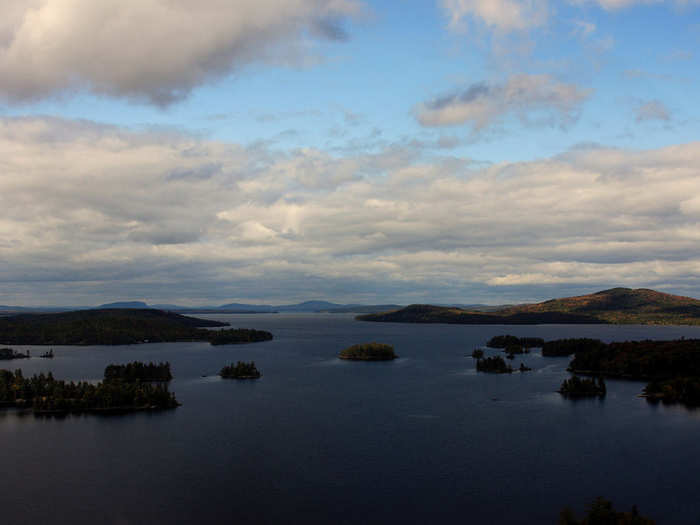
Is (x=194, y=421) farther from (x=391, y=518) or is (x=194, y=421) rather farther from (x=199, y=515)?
(x=391, y=518)

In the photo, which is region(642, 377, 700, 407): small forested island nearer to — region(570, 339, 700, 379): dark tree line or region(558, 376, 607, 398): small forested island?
region(558, 376, 607, 398): small forested island

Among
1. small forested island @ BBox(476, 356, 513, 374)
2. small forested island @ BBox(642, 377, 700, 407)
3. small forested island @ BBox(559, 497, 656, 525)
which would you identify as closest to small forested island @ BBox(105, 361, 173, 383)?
small forested island @ BBox(476, 356, 513, 374)

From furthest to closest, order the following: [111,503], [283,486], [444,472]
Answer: [444,472]
[283,486]
[111,503]

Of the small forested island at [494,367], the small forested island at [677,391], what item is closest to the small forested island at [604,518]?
the small forested island at [677,391]

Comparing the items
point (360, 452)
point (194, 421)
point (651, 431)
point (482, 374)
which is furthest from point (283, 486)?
point (482, 374)

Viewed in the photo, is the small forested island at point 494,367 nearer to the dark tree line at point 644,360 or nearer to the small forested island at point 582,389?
the dark tree line at point 644,360

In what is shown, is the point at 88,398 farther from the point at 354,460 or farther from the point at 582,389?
the point at 582,389

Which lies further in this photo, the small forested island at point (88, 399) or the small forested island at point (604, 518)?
the small forested island at point (88, 399)

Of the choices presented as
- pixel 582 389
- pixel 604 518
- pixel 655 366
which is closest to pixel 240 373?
pixel 582 389
